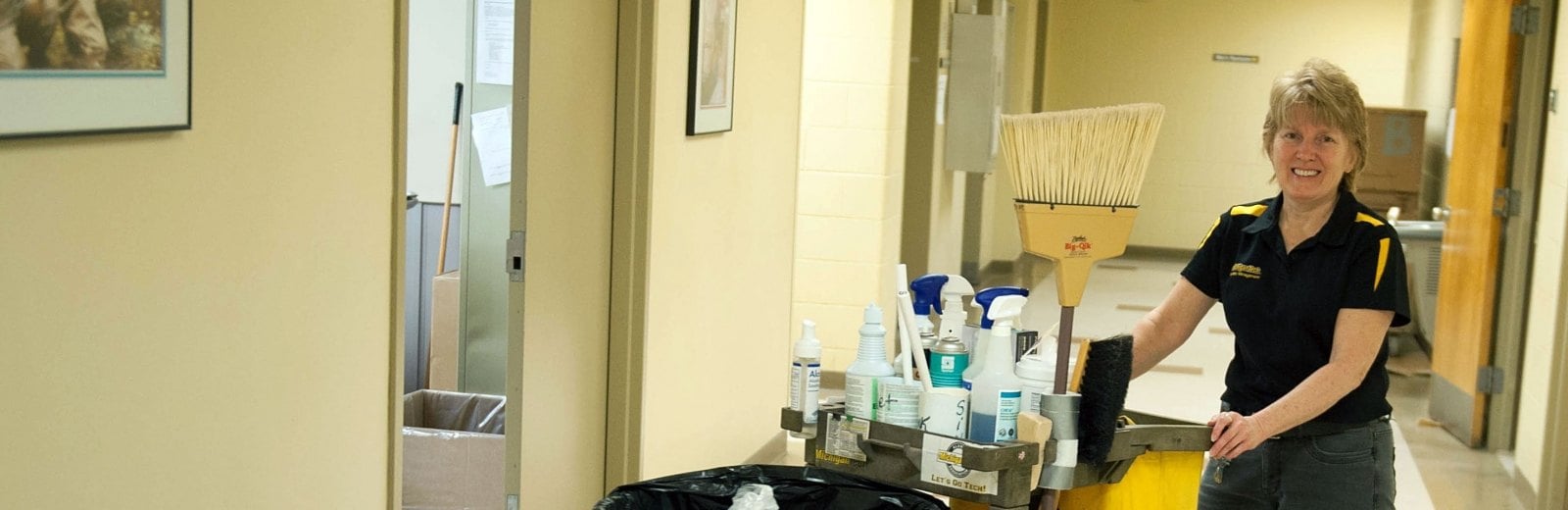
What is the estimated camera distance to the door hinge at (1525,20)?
5.73 metres

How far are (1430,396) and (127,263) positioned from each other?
6002 mm

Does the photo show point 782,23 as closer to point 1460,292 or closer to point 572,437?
point 572,437

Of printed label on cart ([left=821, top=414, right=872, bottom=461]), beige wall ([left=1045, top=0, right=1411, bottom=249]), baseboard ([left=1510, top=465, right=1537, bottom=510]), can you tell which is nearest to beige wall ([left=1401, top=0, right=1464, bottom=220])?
beige wall ([left=1045, top=0, right=1411, bottom=249])

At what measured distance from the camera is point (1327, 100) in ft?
7.42

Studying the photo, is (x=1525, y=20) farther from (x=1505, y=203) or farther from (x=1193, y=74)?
(x=1193, y=74)

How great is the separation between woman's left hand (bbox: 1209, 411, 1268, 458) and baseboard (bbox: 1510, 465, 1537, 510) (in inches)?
132

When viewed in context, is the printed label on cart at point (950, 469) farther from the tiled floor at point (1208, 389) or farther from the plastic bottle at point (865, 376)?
the tiled floor at point (1208, 389)

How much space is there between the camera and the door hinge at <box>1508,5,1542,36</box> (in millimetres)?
5727

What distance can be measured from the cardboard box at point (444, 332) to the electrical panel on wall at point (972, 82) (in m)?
3.50

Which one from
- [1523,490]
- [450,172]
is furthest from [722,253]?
[1523,490]

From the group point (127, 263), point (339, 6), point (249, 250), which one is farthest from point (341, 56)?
point (127, 263)

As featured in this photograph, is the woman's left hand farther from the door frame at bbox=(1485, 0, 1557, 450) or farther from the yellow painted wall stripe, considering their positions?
the door frame at bbox=(1485, 0, 1557, 450)

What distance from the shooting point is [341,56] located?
7.55 feet

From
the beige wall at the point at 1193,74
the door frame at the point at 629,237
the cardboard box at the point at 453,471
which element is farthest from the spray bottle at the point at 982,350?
the beige wall at the point at 1193,74
